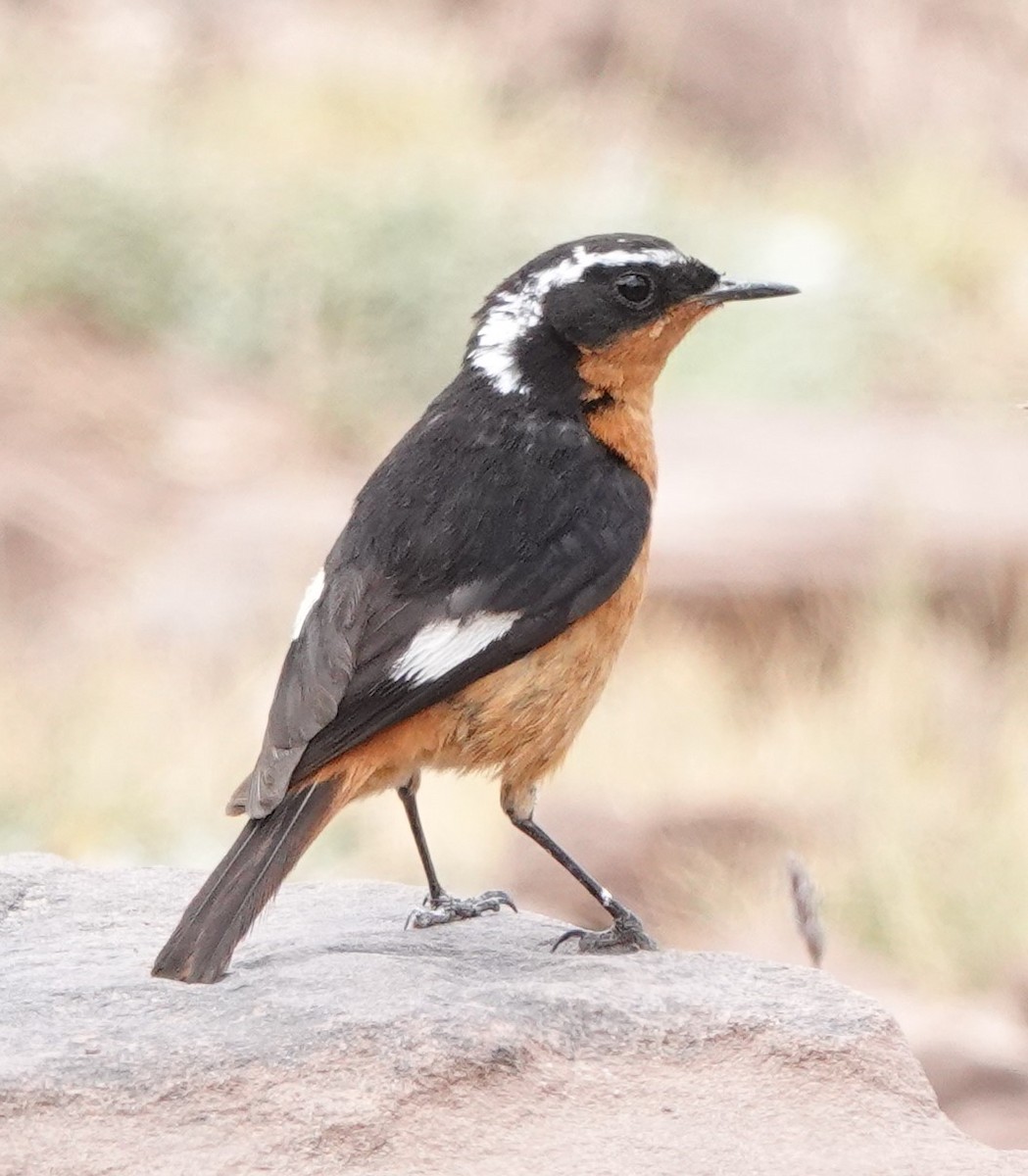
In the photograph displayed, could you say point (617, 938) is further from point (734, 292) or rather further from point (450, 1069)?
point (734, 292)

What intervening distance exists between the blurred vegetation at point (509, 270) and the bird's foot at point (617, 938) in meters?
3.09

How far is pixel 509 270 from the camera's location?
16.4 metres

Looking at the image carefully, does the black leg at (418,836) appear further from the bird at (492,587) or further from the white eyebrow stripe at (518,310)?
the white eyebrow stripe at (518,310)

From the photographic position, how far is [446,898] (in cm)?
529

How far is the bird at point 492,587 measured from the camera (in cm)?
458

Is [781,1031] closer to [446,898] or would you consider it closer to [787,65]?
[446,898]

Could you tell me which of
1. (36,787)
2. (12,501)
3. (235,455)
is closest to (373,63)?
(235,455)

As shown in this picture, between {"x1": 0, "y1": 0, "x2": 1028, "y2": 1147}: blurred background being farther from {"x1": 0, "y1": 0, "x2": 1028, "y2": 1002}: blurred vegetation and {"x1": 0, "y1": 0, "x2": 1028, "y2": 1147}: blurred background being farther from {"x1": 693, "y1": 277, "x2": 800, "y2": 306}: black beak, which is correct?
{"x1": 693, "y1": 277, "x2": 800, "y2": 306}: black beak

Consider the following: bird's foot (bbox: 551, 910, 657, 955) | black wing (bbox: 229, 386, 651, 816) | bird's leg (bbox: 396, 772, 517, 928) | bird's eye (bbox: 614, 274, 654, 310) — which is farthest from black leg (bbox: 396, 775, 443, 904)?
bird's eye (bbox: 614, 274, 654, 310)

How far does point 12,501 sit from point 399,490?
9.10 m

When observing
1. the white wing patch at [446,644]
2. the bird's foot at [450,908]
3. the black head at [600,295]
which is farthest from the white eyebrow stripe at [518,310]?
the bird's foot at [450,908]

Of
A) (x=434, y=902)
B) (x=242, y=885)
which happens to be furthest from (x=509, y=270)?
(x=242, y=885)

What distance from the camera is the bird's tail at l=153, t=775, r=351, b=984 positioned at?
14.3 feet

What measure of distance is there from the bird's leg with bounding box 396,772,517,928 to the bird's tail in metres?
0.55
